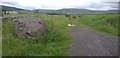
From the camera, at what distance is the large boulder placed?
1179cm

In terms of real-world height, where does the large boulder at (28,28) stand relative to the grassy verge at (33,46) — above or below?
above

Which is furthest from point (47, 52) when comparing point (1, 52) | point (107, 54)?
point (107, 54)

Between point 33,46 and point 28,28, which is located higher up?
point 28,28

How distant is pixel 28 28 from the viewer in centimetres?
1220

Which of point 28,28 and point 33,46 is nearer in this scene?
point 33,46

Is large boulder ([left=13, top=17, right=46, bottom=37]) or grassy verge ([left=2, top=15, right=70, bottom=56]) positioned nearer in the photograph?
grassy verge ([left=2, top=15, right=70, bottom=56])

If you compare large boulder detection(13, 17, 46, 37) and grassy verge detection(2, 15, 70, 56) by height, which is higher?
large boulder detection(13, 17, 46, 37)

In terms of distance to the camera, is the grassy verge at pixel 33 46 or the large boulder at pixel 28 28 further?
the large boulder at pixel 28 28

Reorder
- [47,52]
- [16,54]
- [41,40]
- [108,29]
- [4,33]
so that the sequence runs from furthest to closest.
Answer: [108,29]
[4,33]
[41,40]
[47,52]
[16,54]

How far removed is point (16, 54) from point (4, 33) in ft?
11.5

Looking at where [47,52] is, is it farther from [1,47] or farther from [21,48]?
[1,47]

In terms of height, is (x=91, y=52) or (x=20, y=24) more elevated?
(x=20, y=24)

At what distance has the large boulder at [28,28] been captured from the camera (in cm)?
1179

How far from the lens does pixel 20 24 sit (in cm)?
1266
